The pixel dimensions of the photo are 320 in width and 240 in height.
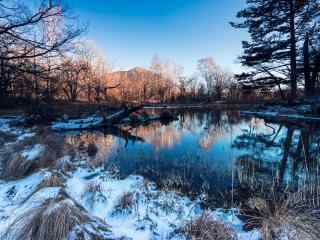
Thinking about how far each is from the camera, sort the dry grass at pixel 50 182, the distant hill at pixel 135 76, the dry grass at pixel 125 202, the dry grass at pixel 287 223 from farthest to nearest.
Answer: the distant hill at pixel 135 76, the dry grass at pixel 50 182, the dry grass at pixel 125 202, the dry grass at pixel 287 223

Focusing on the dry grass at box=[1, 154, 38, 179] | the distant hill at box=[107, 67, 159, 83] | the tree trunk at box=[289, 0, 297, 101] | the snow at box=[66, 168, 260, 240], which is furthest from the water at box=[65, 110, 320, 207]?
the distant hill at box=[107, 67, 159, 83]

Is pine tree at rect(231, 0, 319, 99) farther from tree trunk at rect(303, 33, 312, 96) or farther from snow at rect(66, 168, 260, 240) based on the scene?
snow at rect(66, 168, 260, 240)

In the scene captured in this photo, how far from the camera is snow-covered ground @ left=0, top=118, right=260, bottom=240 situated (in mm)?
2043

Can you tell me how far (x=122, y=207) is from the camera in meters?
2.49

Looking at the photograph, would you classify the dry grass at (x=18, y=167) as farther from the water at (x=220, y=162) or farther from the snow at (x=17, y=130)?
the snow at (x=17, y=130)

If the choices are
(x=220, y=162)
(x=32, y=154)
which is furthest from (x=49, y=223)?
(x=220, y=162)

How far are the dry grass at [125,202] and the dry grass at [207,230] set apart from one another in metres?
0.82

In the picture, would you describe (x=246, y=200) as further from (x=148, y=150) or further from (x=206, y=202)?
(x=148, y=150)

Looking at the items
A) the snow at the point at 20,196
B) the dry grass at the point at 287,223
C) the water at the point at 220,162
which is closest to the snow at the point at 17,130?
the water at the point at 220,162

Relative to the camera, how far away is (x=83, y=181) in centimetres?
330

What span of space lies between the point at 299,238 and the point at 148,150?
412 centimetres

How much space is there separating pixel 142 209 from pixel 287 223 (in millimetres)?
1546

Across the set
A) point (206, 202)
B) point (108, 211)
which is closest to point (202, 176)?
point (206, 202)

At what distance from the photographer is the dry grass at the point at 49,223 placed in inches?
67.8
